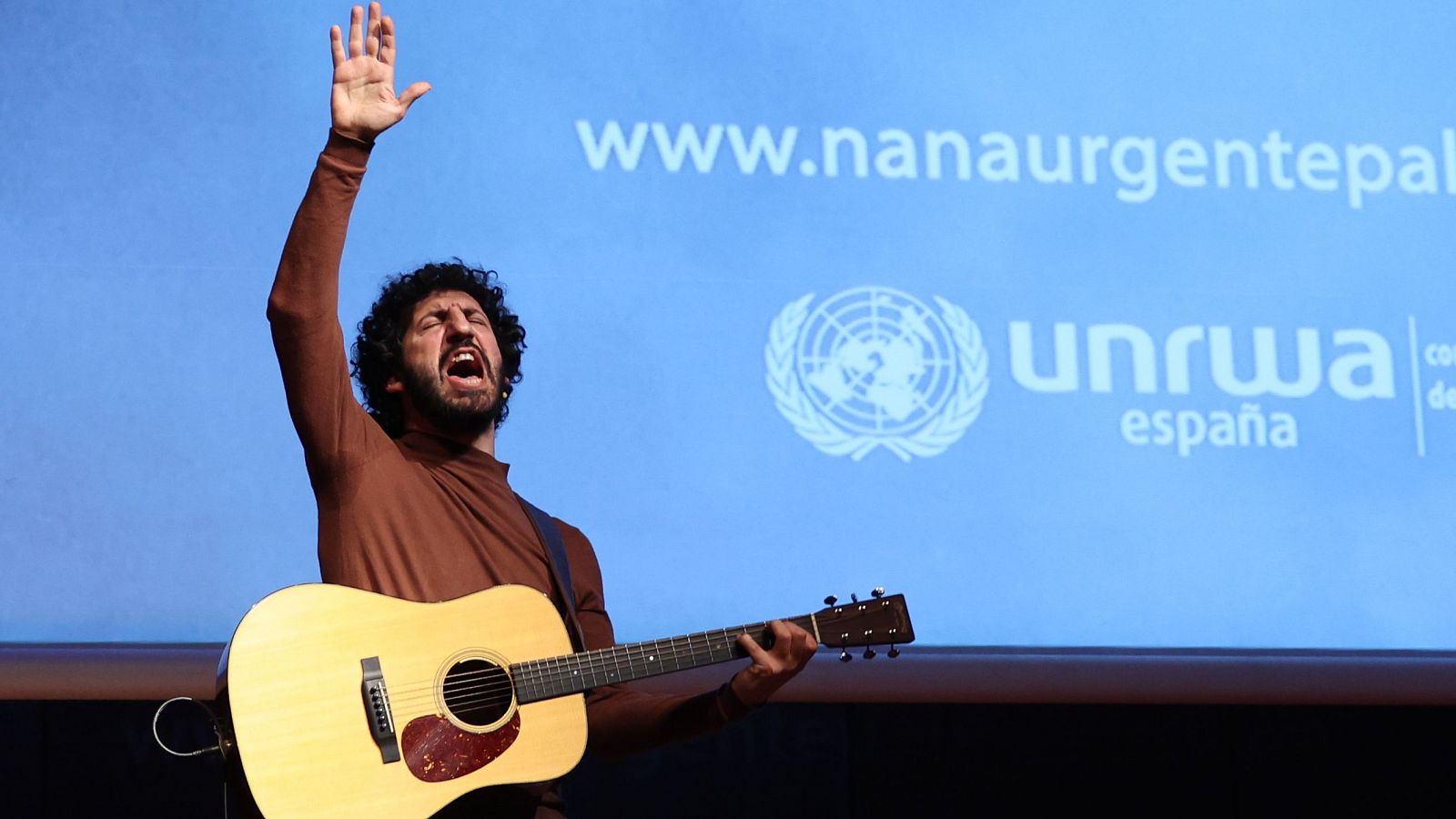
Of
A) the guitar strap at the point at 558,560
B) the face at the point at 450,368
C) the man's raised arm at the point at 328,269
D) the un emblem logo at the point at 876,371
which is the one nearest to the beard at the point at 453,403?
the face at the point at 450,368

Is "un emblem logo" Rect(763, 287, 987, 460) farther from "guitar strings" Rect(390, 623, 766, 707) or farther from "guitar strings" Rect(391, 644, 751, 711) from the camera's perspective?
"guitar strings" Rect(391, 644, 751, 711)

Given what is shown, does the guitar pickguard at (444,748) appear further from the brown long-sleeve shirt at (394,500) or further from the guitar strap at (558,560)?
the guitar strap at (558,560)

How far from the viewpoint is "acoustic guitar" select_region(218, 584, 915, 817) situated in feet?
5.81

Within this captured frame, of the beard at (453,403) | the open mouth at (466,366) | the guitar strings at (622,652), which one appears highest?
the open mouth at (466,366)

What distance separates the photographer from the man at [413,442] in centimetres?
190

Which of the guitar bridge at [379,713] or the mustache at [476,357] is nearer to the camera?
the guitar bridge at [379,713]

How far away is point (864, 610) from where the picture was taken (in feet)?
7.13

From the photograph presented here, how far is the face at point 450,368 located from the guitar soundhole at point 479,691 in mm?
446

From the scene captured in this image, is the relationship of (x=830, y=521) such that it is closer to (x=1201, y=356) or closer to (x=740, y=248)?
(x=740, y=248)

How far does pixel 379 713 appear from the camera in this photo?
182 cm

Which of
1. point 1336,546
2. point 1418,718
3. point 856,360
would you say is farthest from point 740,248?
point 1418,718

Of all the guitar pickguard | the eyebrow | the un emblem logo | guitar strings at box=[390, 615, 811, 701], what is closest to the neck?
the eyebrow

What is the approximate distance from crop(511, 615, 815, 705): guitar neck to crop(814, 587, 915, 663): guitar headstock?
27 millimetres

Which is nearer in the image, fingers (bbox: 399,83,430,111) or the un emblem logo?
fingers (bbox: 399,83,430,111)
